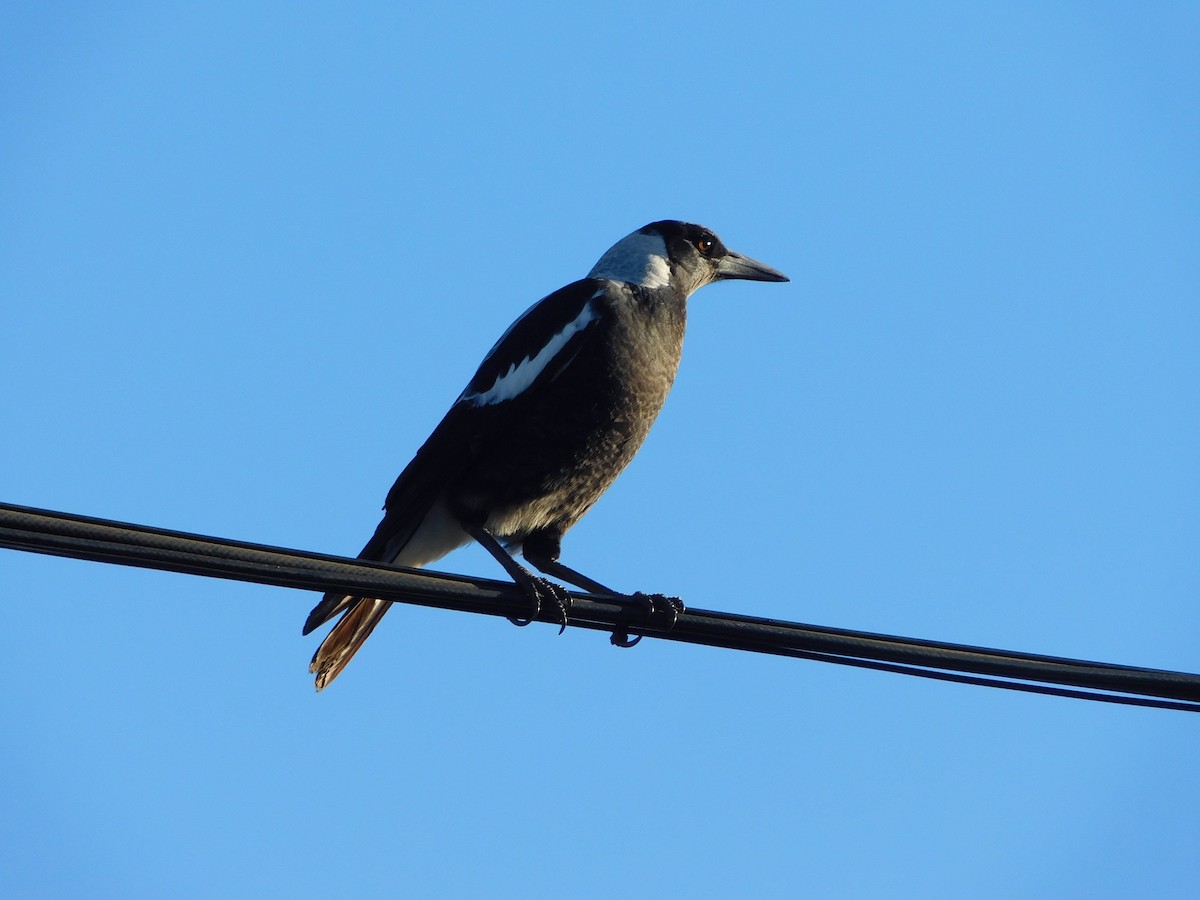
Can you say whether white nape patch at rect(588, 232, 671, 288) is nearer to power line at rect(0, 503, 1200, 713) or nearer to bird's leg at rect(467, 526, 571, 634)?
bird's leg at rect(467, 526, 571, 634)

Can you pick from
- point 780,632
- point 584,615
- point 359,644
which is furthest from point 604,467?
point 780,632

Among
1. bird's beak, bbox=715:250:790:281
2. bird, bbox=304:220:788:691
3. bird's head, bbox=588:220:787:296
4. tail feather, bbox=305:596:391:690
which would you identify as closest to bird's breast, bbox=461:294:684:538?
bird, bbox=304:220:788:691

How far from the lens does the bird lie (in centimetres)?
402

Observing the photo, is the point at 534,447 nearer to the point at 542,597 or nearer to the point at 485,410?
the point at 485,410

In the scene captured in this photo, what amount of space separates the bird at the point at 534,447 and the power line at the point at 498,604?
3.94ft

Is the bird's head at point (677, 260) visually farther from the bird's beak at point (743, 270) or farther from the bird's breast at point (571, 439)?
the bird's breast at point (571, 439)

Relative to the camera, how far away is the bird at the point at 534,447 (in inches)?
158

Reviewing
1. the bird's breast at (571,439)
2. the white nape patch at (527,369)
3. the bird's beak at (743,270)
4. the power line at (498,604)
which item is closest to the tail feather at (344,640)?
the bird's breast at (571,439)

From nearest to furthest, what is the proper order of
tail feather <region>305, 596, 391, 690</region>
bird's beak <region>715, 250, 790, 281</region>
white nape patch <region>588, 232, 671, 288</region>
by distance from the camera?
tail feather <region>305, 596, 391, 690</region> → white nape patch <region>588, 232, 671, 288</region> → bird's beak <region>715, 250, 790, 281</region>

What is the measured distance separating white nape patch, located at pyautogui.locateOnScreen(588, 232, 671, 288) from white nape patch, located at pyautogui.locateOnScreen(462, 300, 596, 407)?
0.37 meters

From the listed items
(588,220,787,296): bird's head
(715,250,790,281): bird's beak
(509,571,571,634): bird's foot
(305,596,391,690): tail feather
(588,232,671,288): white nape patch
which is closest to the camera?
(509,571,571,634): bird's foot

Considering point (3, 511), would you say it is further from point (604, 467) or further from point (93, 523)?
point (604, 467)

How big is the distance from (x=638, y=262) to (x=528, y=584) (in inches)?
79.1

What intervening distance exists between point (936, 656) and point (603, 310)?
6.57ft
